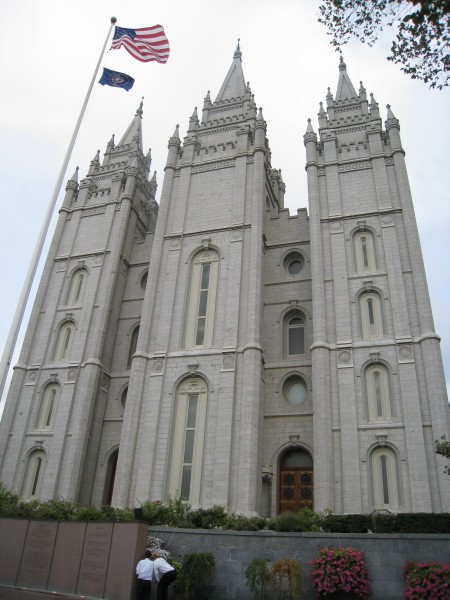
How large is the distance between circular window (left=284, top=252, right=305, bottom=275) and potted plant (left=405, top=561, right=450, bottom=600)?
1829 cm

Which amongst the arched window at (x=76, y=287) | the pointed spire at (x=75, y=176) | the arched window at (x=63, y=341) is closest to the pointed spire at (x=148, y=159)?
the pointed spire at (x=75, y=176)

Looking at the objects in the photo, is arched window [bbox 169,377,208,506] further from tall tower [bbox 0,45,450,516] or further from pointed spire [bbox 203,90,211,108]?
pointed spire [bbox 203,90,211,108]

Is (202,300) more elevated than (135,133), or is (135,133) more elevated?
(135,133)

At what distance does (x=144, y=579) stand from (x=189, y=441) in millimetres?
11017

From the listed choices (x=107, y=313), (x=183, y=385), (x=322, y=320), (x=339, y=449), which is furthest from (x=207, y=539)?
(x=107, y=313)

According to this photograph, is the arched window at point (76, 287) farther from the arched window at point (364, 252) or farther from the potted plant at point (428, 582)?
the potted plant at point (428, 582)

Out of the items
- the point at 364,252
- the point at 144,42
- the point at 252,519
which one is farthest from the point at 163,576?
the point at 144,42

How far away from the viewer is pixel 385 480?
20719mm

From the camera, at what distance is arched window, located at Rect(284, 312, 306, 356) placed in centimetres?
2662

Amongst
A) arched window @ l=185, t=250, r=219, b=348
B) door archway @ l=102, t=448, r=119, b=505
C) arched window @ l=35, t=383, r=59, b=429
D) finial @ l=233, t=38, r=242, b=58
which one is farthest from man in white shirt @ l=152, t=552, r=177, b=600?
finial @ l=233, t=38, r=242, b=58

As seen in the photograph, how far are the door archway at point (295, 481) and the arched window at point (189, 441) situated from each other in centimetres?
383

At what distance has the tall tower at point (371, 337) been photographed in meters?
20.5

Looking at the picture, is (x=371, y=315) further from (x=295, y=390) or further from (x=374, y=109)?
(x=374, y=109)

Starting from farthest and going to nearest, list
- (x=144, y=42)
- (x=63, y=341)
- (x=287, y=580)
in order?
1. (x=63, y=341)
2. (x=144, y=42)
3. (x=287, y=580)
